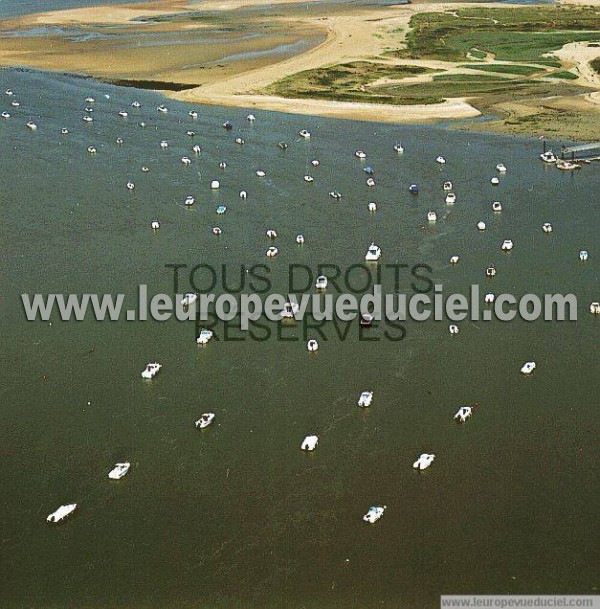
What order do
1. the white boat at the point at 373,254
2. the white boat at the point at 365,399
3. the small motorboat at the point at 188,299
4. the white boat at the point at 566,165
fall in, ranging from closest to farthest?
1. the white boat at the point at 365,399
2. the small motorboat at the point at 188,299
3. the white boat at the point at 373,254
4. the white boat at the point at 566,165

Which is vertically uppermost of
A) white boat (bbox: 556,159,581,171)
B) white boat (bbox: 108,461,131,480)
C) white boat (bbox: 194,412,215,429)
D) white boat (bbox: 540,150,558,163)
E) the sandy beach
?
the sandy beach

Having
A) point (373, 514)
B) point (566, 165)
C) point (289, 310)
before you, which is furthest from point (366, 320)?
point (566, 165)

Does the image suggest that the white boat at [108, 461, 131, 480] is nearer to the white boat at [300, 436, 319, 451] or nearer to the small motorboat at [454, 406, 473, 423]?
the white boat at [300, 436, 319, 451]

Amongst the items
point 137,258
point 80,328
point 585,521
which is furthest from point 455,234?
point 585,521

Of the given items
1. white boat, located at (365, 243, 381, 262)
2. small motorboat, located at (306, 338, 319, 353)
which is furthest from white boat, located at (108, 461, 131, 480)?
white boat, located at (365, 243, 381, 262)

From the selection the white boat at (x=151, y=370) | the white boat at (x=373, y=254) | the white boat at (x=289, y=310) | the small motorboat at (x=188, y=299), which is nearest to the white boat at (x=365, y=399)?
the white boat at (x=289, y=310)

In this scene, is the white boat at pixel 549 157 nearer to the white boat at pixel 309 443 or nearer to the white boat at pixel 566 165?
the white boat at pixel 566 165
